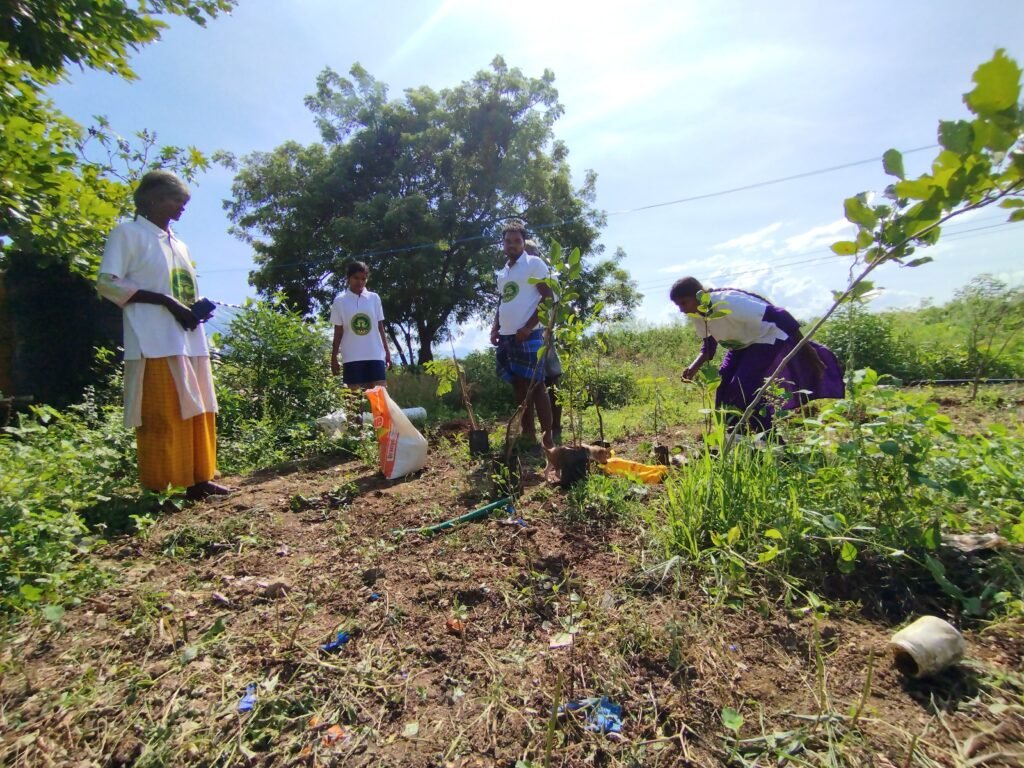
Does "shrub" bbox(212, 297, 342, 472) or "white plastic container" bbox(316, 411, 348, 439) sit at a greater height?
"shrub" bbox(212, 297, 342, 472)

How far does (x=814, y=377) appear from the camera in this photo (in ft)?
9.43

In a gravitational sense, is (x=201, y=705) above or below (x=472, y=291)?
below

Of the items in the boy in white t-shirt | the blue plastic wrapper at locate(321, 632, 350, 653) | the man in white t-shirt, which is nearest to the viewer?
the blue plastic wrapper at locate(321, 632, 350, 653)

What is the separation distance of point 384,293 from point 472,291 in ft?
7.06

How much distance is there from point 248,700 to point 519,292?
282cm

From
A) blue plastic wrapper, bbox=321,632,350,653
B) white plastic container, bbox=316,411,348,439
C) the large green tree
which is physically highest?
the large green tree

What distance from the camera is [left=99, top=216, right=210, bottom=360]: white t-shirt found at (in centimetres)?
255

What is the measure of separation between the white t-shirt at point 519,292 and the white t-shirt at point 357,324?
1335 millimetres

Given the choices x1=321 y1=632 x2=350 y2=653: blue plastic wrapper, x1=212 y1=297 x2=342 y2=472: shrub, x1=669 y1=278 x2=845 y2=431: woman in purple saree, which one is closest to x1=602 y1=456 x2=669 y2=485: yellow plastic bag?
x1=669 y1=278 x2=845 y2=431: woman in purple saree

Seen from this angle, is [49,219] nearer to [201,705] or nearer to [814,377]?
[201,705]

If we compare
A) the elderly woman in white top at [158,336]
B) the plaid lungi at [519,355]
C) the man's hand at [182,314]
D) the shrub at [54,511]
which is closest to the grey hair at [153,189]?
the elderly woman in white top at [158,336]

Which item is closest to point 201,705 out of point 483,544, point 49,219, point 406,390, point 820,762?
point 483,544

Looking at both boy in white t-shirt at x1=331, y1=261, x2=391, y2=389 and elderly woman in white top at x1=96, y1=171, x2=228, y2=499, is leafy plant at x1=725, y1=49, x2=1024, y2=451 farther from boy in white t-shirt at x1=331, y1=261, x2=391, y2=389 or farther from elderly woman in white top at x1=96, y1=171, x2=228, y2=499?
boy in white t-shirt at x1=331, y1=261, x2=391, y2=389

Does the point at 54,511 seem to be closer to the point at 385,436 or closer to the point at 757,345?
the point at 385,436
